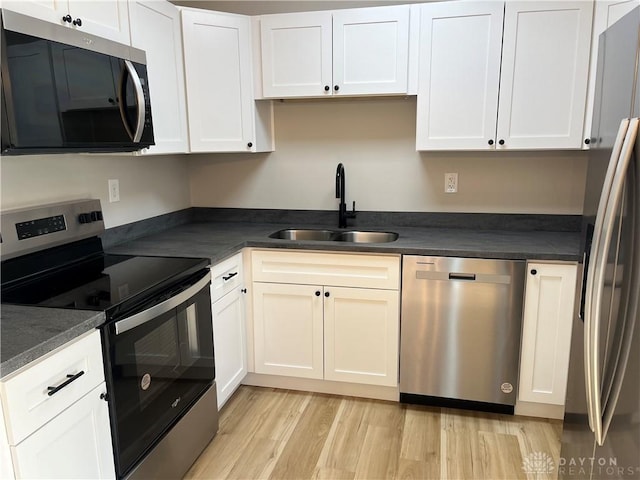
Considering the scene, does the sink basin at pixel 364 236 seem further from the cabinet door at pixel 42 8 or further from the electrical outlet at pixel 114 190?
the cabinet door at pixel 42 8

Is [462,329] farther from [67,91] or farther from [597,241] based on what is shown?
[67,91]

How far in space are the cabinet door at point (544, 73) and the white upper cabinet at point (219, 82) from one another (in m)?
1.38

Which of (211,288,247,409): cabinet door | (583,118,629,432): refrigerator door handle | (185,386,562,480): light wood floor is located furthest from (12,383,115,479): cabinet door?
(583,118,629,432): refrigerator door handle

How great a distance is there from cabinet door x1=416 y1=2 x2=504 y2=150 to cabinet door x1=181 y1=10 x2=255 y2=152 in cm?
98

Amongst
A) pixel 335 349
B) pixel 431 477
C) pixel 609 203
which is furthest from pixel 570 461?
pixel 335 349

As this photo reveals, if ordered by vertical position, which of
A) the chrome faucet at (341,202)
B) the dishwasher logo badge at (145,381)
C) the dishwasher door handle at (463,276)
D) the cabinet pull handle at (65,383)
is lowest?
the dishwasher logo badge at (145,381)

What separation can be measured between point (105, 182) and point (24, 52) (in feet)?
3.23

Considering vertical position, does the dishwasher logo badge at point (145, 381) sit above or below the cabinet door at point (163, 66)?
below

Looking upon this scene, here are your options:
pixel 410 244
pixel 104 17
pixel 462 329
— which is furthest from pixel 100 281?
pixel 462 329

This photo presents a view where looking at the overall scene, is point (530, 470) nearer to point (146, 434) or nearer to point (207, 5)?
point (146, 434)

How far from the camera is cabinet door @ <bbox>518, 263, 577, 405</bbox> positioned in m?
2.21

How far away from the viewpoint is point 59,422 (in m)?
1.29

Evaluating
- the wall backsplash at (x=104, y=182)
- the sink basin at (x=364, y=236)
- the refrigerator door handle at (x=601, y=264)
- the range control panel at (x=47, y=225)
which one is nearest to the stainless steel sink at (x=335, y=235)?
the sink basin at (x=364, y=236)

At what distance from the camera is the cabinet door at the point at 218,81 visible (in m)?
2.52
